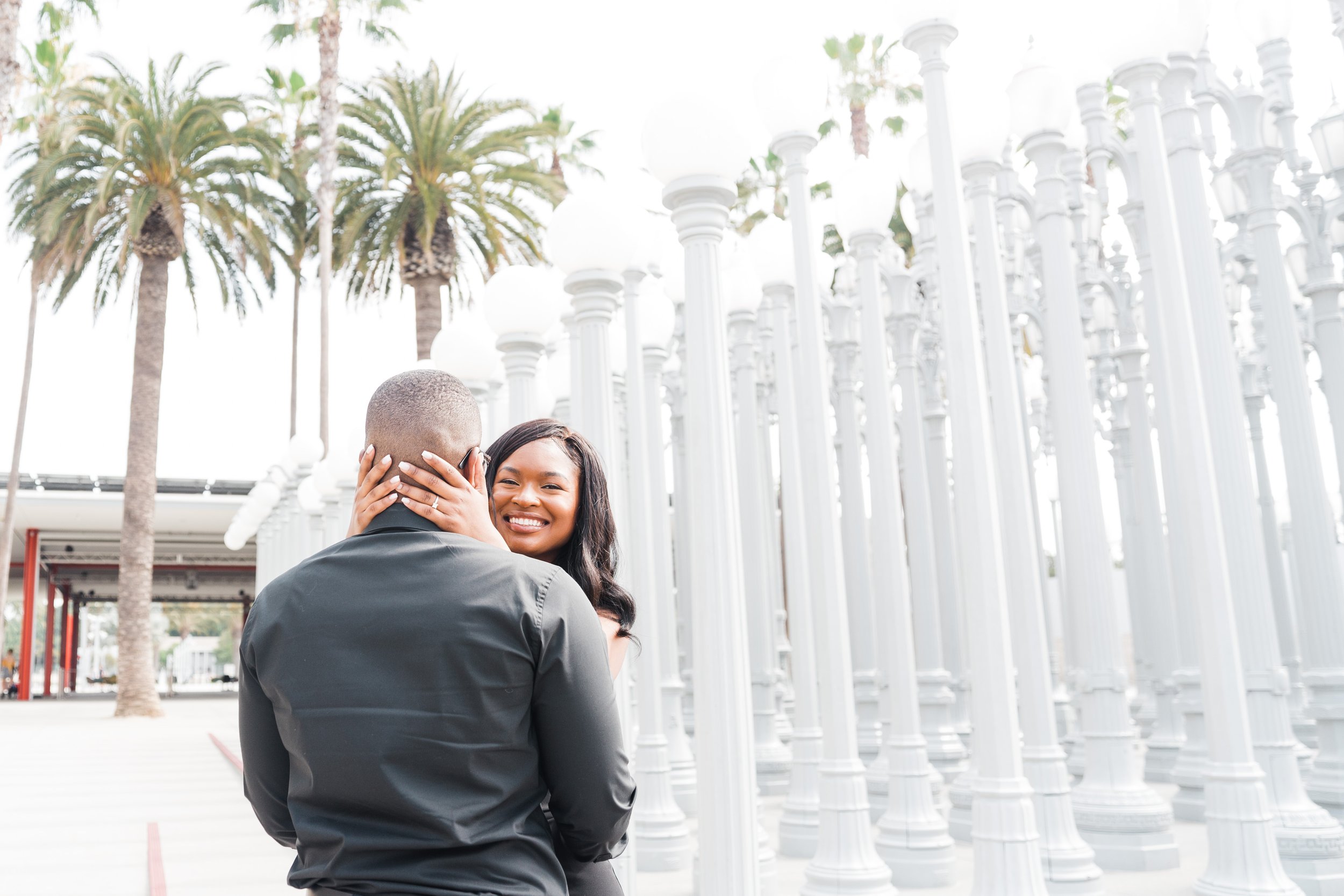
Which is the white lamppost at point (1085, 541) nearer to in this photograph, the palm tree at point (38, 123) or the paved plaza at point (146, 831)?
the paved plaza at point (146, 831)

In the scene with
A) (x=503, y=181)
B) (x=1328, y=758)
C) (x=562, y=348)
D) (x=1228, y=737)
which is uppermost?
(x=503, y=181)

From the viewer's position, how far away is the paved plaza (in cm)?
627

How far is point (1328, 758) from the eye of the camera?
6.68 metres

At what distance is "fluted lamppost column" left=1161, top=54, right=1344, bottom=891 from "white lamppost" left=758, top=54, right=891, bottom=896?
1901mm

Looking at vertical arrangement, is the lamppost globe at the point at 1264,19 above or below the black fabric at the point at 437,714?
above

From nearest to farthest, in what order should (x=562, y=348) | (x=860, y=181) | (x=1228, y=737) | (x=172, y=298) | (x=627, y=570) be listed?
(x=1228, y=737) → (x=627, y=570) → (x=860, y=181) → (x=562, y=348) → (x=172, y=298)

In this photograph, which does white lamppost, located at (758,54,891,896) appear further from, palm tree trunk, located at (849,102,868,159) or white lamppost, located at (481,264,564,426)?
palm tree trunk, located at (849,102,868,159)

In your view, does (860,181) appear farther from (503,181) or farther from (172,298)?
(172,298)

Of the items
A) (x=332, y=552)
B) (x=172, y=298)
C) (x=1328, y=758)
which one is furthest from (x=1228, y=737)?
(x=172, y=298)

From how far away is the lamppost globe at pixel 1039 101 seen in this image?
6203 millimetres

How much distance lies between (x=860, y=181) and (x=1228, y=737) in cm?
368

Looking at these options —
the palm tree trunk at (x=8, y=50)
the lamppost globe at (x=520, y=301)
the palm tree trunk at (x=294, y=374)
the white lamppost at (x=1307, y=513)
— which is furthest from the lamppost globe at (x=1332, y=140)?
the palm tree trunk at (x=294, y=374)

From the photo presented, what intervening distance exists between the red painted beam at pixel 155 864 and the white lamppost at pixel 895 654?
4255 mm

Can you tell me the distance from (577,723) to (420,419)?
1.89 ft
